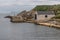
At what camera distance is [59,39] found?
86.0ft

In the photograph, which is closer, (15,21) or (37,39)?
(37,39)

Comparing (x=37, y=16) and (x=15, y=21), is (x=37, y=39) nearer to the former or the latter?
(x=37, y=16)

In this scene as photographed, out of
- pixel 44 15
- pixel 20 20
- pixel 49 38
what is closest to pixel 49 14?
pixel 44 15

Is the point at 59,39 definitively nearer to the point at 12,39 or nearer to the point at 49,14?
the point at 12,39

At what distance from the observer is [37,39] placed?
2673cm

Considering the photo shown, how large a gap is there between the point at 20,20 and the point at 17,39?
31.4 m

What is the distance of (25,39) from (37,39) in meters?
1.25

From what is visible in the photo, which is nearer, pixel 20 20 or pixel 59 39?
pixel 59 39

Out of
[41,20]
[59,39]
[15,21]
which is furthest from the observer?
[15,21]

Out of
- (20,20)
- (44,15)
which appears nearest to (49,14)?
(44,15)

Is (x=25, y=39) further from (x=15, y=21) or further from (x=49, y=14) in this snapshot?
(x=15, y=21)

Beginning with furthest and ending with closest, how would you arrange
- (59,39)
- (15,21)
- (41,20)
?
(15,21)
(41,20)
(59,39)

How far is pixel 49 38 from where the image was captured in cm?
2720

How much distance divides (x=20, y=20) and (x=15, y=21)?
3.92 feet
